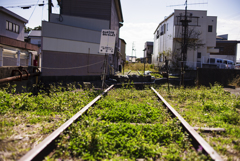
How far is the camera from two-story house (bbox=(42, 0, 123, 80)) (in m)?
17.9

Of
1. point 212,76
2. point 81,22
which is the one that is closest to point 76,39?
point 81,22

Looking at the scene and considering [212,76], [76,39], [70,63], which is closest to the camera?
[212,76]

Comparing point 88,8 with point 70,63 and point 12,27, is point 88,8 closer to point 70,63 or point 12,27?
point 70,63

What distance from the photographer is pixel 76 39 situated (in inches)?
748

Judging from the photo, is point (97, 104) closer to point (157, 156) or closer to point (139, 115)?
point (139, 115)

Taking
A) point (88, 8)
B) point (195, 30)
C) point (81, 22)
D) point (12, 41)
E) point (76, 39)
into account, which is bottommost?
point (76, 39)

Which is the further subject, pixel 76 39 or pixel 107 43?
pixel 76 39

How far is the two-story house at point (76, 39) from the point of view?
17925 millimetres

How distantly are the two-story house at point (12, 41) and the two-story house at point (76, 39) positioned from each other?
5571mm

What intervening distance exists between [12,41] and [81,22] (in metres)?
9.08

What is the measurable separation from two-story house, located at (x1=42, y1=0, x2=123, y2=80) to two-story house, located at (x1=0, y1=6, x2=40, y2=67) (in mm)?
5571

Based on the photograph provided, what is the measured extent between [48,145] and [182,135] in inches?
85.7

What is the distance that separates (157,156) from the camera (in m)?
2.97

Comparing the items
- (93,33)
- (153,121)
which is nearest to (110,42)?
(153,121)
